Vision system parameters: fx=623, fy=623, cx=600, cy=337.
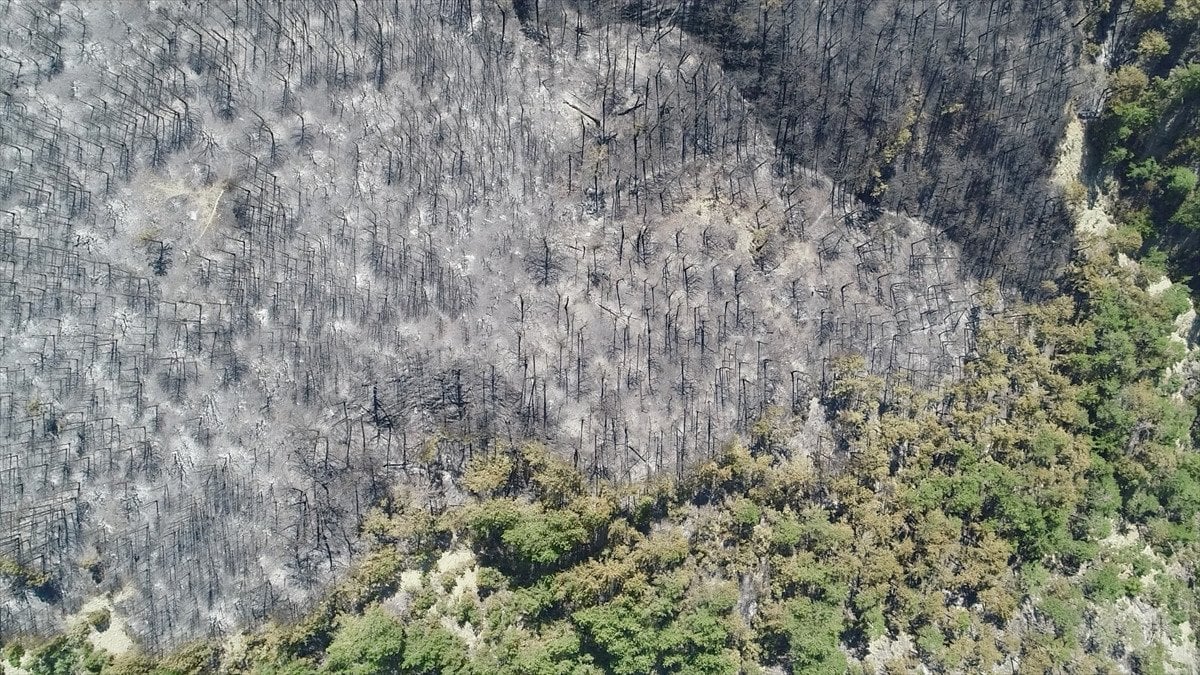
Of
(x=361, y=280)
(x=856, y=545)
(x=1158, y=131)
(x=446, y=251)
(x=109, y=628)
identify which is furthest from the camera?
(x=1158, y=131)

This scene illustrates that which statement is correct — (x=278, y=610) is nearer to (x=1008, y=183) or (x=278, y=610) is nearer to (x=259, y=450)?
(x=259, y=450)

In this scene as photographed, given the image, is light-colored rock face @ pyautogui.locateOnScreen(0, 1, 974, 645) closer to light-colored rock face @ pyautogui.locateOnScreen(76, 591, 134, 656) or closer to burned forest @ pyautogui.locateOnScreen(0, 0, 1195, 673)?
burned forest @ pyautogui.locateOnScreen(0, 0, 1195, 673)

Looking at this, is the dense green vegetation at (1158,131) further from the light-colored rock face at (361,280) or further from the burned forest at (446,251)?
the light-colored rock face at (361,280)

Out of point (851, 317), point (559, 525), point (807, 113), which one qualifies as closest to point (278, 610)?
point (559, 525)

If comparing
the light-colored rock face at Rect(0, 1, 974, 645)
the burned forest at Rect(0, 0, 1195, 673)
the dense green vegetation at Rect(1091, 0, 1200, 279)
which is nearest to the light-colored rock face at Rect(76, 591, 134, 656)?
the burned forest at Rect(0, 0, 1195, 673)

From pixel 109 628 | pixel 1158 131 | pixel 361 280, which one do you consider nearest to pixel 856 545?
pixel 1158 131

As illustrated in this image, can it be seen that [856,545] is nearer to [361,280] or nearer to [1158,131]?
[1158,131]
